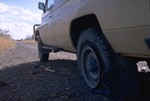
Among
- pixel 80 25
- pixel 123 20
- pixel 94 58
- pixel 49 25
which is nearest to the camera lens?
pixel 123 20

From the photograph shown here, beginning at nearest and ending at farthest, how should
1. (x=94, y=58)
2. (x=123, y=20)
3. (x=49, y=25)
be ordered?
(x=123, y=20) → (x=94, y=58) → (x=49, y=25)

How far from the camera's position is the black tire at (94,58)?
12.5ft

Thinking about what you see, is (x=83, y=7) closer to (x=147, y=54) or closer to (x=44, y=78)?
(x=147, y=54)

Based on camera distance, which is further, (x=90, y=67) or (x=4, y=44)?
(x=4, y=44)

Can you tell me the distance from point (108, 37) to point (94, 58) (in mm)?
830

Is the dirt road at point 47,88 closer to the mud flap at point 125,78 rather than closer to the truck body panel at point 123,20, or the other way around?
the mud flap at point 125,78

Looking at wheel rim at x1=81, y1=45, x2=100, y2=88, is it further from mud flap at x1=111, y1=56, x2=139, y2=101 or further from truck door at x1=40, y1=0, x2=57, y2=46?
truck door at x1=40, y1=0, x2=57, y2=46

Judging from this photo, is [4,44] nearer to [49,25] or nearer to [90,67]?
[49,25]

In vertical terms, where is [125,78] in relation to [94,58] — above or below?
below

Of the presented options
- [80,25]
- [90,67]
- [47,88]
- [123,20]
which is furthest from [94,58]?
[123,20]

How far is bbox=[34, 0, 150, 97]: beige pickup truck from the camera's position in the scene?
9.63 ft

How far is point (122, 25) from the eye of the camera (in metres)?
3.14

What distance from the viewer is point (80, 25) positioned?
4.66 metres

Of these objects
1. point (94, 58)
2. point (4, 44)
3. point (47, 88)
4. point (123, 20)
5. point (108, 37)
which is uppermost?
point (123, 20)
